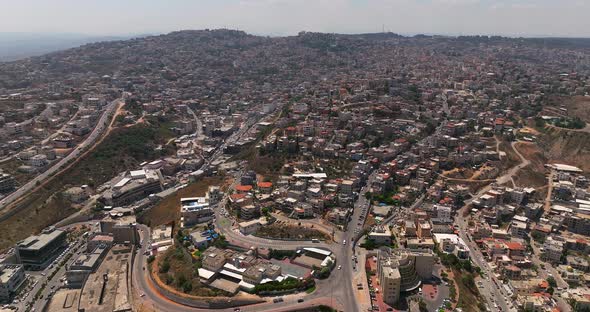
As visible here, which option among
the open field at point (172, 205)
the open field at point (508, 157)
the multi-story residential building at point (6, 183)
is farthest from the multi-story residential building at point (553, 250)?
the multi-story residential building at point (6, 183)

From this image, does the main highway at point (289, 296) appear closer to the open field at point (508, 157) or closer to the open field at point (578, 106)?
the open field at point (508, 157)

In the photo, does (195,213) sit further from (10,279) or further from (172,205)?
(10,279)

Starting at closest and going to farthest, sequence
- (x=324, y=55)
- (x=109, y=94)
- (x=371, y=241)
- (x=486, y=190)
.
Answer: (x=371, y=241)
(x=486, y=190)
(x=109, y=94)
(x=324, y=55)

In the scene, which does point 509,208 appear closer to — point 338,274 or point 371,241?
point 371,241

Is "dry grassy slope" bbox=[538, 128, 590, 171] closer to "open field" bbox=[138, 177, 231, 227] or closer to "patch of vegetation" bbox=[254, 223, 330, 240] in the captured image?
"patch of vegetation" bbox=[254, 223, 330, 240]

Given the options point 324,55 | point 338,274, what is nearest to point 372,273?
point 338,274

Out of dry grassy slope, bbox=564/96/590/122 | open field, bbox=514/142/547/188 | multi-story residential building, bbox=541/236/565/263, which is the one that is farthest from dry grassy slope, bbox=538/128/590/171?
multi-story residential building, bbox=541/236/565/263
